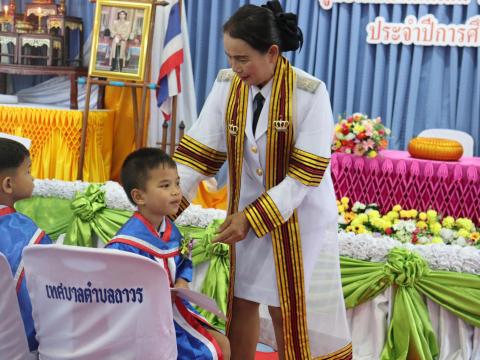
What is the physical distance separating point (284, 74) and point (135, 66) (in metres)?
3.61

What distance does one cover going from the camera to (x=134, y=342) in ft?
5.39

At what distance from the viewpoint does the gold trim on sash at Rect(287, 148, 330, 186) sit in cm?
209

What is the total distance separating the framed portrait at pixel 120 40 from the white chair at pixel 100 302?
158 inches

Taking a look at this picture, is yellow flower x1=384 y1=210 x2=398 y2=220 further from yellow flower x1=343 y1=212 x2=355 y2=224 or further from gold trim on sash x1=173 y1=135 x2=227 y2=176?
gold trim on sash x1=173 y1=135 x2=227 y2=176

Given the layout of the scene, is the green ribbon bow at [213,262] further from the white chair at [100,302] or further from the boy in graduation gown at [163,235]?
the white chair at [100,302]

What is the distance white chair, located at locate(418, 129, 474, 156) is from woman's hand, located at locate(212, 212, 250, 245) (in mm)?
3781

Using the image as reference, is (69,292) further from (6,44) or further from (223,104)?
(6,44)

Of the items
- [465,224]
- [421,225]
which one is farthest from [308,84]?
[465,224]

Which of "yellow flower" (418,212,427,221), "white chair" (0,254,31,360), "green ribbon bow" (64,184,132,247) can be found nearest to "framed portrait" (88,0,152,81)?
"green ribbon bow" (64,184,132,247)

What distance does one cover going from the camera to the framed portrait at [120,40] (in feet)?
18.2

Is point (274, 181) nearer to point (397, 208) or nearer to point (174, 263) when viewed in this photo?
point (174, 263)

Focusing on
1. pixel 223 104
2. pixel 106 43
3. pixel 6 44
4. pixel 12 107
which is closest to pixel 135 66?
pixel 106 43

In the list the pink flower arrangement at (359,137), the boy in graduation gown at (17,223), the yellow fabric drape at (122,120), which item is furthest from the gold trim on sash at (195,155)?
the yellow fabric drape at (122,120)

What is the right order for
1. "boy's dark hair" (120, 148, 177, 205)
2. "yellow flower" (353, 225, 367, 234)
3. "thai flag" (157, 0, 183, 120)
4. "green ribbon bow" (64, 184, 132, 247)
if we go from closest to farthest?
1. "boy's dark hair" (120, 148, 177, 205)
2. "green ribbon bow" (64, 184, 132, 247)
3. "yellow flower" (353, 225, 367, 234)
4. "thai flag" (157, 0, 183, 120)
